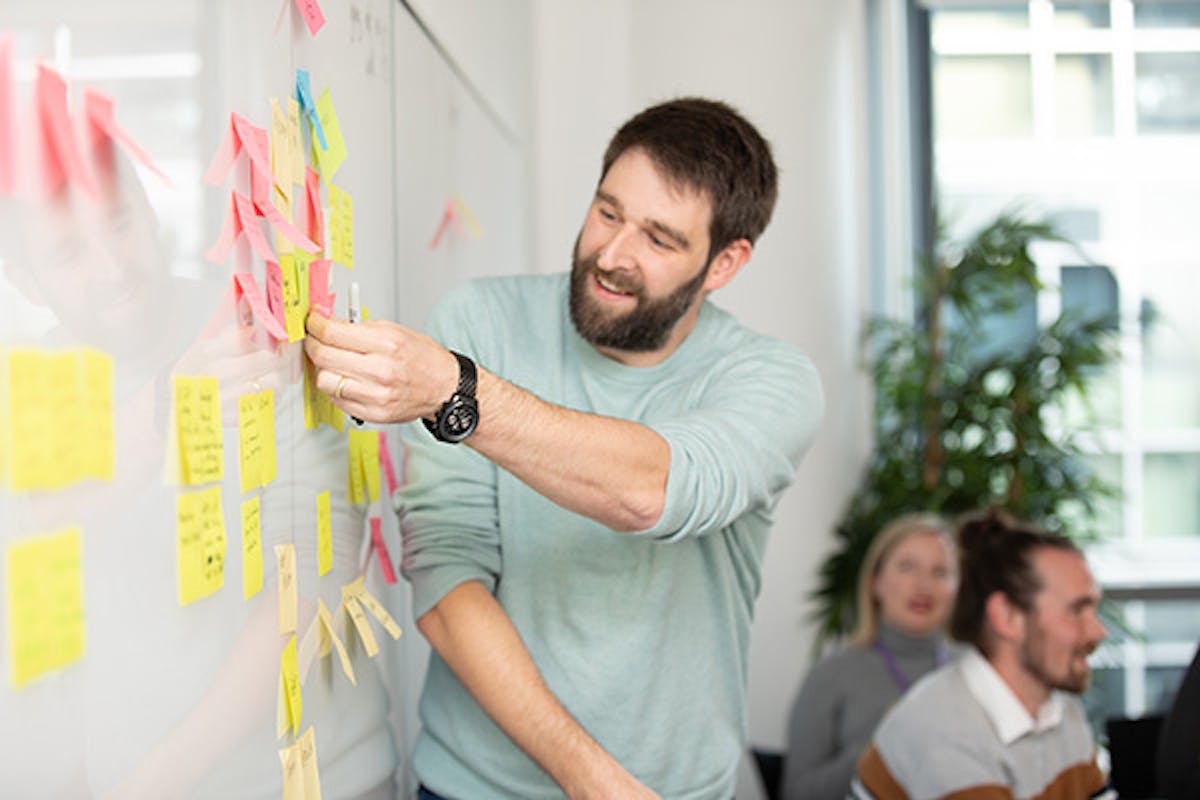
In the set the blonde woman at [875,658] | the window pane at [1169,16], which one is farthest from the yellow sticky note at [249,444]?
the window pane at [1169,16]

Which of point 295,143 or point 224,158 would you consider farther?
point 295,143

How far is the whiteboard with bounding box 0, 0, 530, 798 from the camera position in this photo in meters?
0.90

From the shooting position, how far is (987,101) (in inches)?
207

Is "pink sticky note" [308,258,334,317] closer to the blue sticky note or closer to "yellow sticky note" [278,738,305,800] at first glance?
the blue sticky note

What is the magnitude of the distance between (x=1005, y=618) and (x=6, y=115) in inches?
91.6

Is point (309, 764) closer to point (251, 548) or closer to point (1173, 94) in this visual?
point (251, 548)

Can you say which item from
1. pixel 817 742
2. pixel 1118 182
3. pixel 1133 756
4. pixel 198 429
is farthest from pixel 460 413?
pixel 1118 182

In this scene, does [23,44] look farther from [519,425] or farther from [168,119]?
[519,425]

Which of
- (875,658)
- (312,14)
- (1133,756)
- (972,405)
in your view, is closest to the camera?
(312,14)

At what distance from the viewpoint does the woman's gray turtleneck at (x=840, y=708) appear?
3.61 meters

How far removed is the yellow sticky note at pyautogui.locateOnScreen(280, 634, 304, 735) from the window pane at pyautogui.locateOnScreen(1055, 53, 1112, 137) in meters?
4.44

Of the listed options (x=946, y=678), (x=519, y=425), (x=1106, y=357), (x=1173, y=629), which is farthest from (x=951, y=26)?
(x=519, y=425)

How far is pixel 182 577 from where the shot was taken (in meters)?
1.14

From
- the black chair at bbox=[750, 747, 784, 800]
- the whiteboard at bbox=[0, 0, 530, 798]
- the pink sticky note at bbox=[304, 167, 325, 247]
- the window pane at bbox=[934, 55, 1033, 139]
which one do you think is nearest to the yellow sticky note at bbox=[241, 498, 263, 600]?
the whiteboard at bbox=[0, 0, 530, 798]
